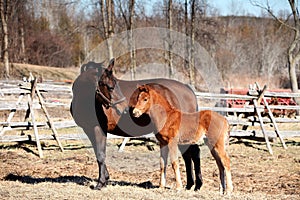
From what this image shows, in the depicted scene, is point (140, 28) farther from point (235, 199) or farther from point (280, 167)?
point (235, 199)

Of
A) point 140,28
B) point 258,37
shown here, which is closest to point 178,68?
point 140,28

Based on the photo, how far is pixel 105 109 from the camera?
775 cm

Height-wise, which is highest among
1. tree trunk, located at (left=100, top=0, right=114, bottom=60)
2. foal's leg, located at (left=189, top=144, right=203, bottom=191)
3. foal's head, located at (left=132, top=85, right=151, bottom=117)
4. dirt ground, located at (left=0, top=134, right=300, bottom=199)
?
tree trunk, located at (left=100, top=0, right=114, bottom=60)

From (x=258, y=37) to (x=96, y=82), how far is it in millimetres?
58599

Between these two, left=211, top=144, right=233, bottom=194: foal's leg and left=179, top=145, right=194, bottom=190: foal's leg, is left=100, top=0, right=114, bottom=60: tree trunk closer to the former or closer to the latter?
left=179, top=145, right=194, bottom=190: foal's leg

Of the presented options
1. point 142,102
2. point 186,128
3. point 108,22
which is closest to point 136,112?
point 142,102

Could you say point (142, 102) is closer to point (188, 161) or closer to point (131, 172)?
point (188, 161)

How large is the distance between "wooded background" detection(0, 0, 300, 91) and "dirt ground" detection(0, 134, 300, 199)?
11591mm

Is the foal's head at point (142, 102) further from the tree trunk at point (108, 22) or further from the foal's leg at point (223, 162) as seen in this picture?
the tree trunk at point (108, 22)

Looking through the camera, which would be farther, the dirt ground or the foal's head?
the dirt ground

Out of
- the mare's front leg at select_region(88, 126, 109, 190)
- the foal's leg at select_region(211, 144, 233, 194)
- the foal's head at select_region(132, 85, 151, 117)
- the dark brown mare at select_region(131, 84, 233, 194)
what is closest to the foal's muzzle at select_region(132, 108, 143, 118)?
the foal's head at select_region(132, 85, 151, 117)

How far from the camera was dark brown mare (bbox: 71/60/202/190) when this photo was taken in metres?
7.47

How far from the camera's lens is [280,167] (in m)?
10.8

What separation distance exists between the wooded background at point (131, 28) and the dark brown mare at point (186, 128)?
1680 cm
